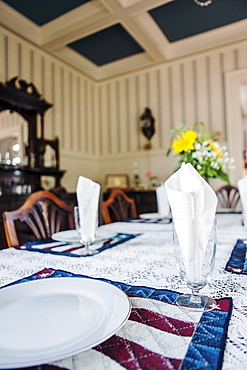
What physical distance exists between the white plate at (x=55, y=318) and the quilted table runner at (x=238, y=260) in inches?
12.5

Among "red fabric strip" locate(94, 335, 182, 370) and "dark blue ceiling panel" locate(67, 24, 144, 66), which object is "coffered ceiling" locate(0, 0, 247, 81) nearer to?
"dark blue ceiling panel" locate(67, 24, 144, 66)

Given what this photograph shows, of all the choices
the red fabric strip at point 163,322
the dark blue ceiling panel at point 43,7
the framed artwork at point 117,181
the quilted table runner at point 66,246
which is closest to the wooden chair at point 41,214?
the quilted table runner at point 66,246

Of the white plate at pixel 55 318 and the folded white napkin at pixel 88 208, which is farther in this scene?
the folded white napkin at pixel 88 208

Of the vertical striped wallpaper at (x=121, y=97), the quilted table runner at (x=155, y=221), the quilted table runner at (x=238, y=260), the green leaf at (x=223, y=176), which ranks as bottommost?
the quilted table runner at (x=238, y=260)

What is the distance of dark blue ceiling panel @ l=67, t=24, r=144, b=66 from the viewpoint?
3.38 meters

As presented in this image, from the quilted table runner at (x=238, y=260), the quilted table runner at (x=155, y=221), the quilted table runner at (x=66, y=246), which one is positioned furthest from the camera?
the quilted table runner at (x=155, y=221)

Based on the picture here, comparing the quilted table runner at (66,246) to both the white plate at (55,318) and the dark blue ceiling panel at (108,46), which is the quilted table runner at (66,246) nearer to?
the white plate at (55,318)

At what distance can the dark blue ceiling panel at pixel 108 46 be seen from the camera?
338 centimetres

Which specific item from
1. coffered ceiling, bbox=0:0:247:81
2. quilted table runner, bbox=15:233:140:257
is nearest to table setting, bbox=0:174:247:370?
quilted table runner, bbox=15:233:140:257

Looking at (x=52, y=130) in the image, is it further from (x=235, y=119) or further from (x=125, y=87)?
(x=235, y=119)

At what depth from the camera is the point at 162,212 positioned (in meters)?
1.48

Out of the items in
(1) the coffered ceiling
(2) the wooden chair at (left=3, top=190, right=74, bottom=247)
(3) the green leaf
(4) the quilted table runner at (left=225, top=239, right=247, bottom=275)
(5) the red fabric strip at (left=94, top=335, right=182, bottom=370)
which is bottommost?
(5) the red fabric strip at (left=94, top=335, right=182, bottom=370)

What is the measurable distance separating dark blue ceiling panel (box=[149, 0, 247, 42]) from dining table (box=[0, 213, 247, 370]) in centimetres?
303

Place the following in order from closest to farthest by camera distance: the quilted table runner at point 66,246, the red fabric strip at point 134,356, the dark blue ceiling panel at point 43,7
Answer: the red fabric strip at point 134,356, the quilted table runner at point 66,246, the dark blue ceiling panel at point 43,7
